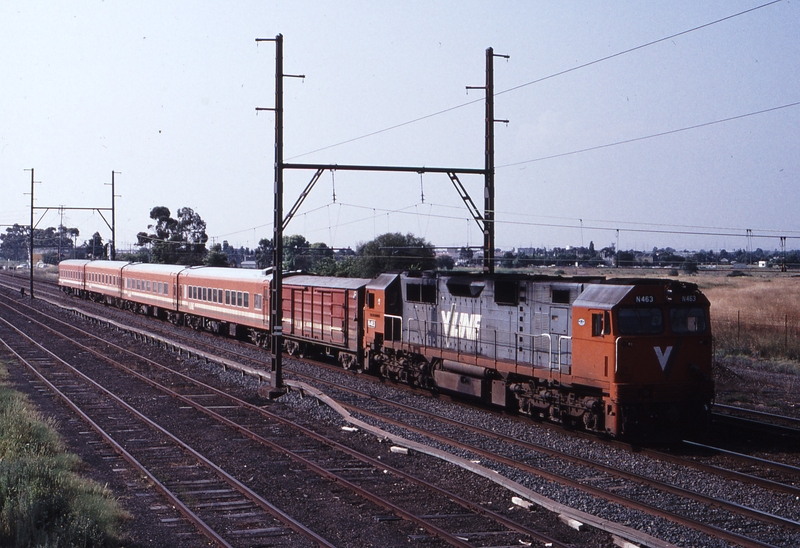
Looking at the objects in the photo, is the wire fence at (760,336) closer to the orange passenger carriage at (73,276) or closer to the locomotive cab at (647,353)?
the locomotive cab at (647,353)

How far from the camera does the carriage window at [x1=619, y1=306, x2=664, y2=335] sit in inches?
575

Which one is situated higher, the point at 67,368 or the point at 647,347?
the point at 647,347

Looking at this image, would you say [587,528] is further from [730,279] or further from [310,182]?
[730,279]

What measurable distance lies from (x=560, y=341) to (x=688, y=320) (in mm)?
2702

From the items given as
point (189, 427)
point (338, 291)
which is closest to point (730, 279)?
point (338, 291)

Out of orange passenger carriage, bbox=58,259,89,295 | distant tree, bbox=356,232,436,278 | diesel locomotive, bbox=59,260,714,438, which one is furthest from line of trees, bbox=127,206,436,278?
diesel locomotive, bbox=59,260,714,438

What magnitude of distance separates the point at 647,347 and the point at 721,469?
2818mm

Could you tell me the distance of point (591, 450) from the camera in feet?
47.7

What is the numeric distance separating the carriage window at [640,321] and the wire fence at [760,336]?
1638cm

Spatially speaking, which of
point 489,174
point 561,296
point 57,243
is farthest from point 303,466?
point 57,243

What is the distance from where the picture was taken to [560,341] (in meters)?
16.1

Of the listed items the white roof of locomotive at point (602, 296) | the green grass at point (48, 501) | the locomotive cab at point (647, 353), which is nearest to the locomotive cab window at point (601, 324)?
the locomotive cab at point (647, 353)

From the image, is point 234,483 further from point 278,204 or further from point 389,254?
point 389,254

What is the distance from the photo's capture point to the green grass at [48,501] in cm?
877
